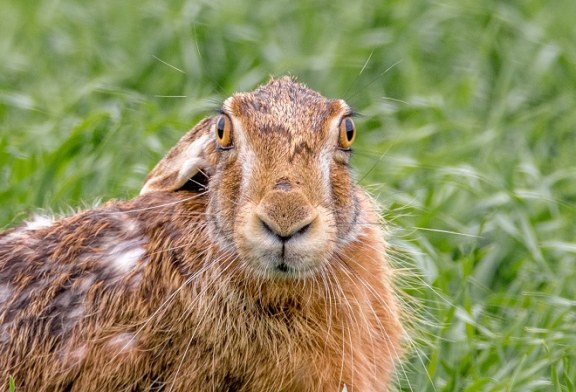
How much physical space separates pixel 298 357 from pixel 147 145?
2412 mm

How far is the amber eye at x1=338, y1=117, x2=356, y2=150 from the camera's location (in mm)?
5160

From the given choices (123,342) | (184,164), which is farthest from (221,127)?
(123,342)

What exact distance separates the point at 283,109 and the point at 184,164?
523 mm

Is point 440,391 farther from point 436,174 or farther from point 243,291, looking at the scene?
point 436,174

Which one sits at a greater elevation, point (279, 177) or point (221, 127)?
point (221, 127)

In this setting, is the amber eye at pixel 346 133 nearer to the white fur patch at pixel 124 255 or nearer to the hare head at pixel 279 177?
the hare head at pixel 279 177

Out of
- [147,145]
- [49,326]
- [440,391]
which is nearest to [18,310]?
[49,326]

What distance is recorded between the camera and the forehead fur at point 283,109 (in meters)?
5.01

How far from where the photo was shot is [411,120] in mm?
8211

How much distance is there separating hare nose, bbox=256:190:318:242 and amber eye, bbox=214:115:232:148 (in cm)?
42

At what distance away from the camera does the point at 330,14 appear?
31.0 ft

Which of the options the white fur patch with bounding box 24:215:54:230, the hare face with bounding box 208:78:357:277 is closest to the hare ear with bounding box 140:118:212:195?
the hare face with bounding box 208:78:357:277

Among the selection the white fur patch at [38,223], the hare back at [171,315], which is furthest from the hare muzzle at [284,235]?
the white fur patch at [38,223]

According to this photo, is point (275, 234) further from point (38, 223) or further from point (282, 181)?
point (38, 223)
